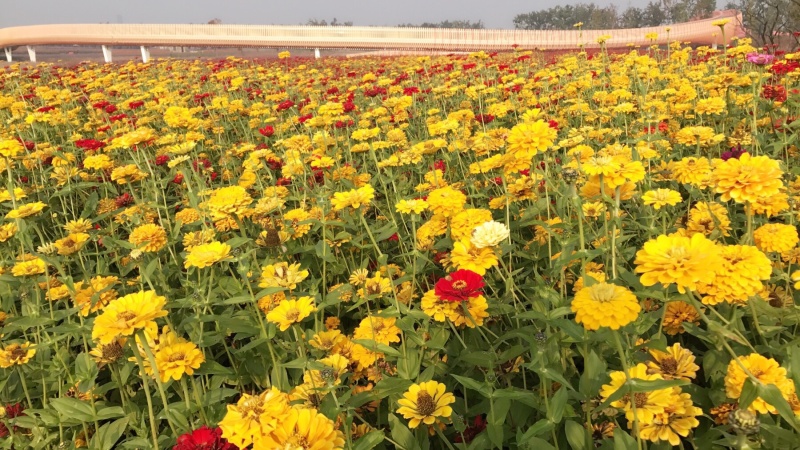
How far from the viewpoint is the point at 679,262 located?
111 cm

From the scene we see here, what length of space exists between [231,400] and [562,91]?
16.0 ft

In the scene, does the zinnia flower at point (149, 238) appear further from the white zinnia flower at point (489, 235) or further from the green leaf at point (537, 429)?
the green leaf at point (537, 429)

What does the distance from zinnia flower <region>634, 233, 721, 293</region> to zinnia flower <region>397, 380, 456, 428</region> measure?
67 centimetres

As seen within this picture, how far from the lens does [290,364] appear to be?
1696mm

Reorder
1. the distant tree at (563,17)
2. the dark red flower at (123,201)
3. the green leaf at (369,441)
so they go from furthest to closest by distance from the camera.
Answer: the distant tree at (563,17) < the dark red flower at (123,201) < the green leaf at (369,441)

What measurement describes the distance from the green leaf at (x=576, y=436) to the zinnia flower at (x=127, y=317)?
3.93 feet

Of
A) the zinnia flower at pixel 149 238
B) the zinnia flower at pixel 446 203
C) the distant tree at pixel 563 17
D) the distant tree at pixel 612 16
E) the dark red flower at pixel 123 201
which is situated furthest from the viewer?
the distant tree at pixel 563 17

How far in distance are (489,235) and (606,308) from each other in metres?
0.48

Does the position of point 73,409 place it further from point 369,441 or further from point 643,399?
point 643,399

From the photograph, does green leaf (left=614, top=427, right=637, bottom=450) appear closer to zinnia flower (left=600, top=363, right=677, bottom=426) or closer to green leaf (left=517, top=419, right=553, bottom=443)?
zinnia flower (left=600, top=363, right=677, bottom=426)

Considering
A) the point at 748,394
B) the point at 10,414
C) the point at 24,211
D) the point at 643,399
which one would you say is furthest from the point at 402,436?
the point at 24,211

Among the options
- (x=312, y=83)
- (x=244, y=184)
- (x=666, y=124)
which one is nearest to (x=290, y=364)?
(x=244, y=184)

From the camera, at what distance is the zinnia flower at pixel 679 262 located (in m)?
1.08

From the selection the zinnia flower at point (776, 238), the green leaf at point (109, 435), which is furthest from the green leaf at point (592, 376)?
the green leaf at point (109, 435)
